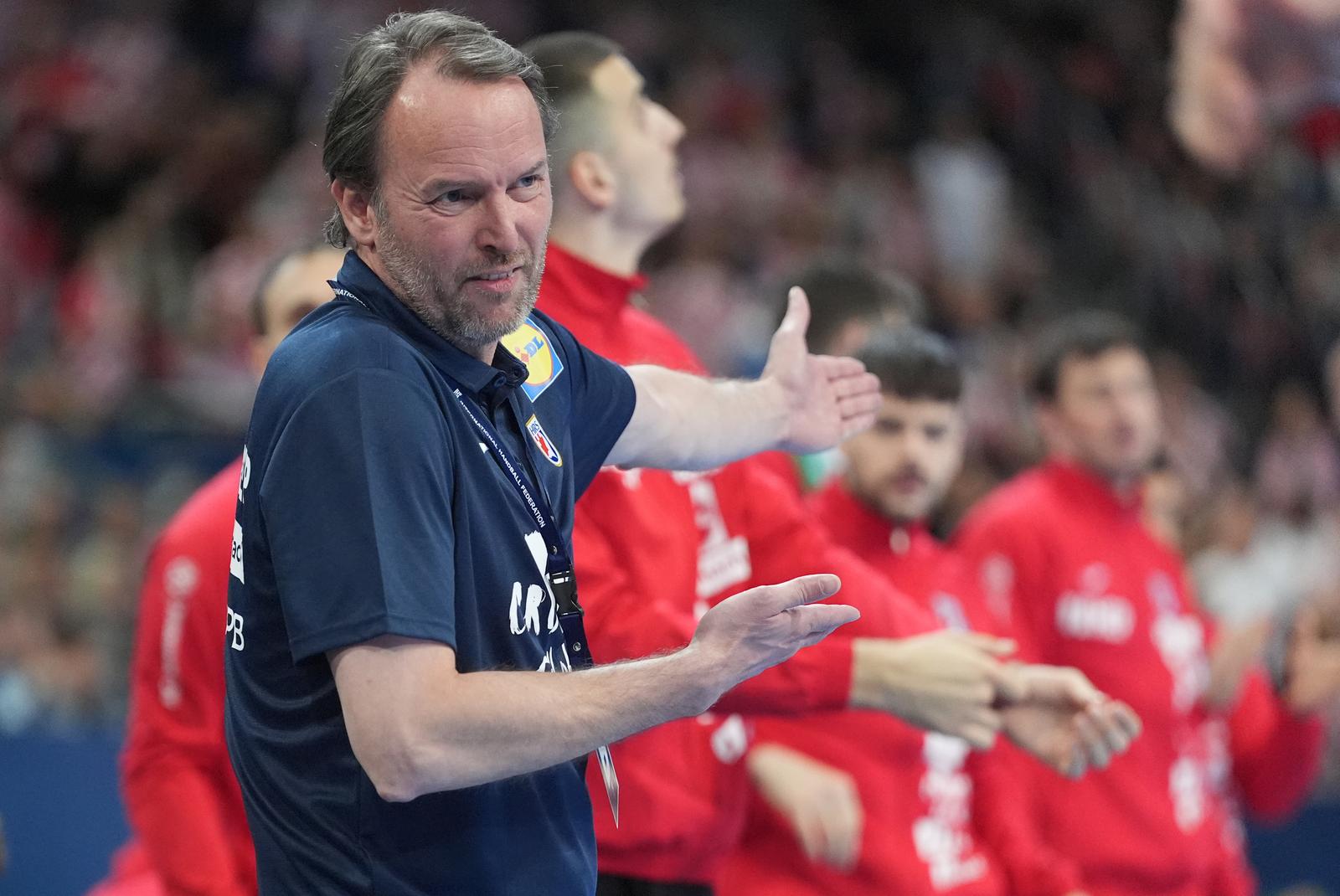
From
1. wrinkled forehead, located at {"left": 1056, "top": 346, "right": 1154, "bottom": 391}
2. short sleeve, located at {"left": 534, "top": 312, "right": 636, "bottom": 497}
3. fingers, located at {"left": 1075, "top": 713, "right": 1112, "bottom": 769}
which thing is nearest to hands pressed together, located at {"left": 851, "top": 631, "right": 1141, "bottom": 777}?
fingers, located at {"left": 1075, "top": 713, "right": 1112, "bottom": 769}

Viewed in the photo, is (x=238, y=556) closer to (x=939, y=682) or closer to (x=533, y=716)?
(x=533, y=716)

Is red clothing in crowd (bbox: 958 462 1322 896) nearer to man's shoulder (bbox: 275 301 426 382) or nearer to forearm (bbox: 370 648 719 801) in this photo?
forearm (bbox: 370 648 719 801)

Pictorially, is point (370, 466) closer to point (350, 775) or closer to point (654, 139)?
point (350, 775)

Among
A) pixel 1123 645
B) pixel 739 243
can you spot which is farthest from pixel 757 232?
pixel 1123 645

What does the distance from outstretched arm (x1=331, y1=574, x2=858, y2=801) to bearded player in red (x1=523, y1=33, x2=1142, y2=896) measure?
1.00 meters

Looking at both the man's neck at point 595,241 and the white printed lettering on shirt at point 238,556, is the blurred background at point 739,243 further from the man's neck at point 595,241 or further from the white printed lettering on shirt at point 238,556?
the white printed lettering on shirt at point 238,556

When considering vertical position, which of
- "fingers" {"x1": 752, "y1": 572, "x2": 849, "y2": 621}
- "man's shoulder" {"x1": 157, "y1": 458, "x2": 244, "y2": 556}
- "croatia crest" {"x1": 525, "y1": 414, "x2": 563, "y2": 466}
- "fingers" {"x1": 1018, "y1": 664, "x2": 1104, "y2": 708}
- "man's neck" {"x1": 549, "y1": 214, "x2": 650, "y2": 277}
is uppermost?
"man's neck" {"x1": 549, "y1": 214, "x2": 650, "y2": 277}

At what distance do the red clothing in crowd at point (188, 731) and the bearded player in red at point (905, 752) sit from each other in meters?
1.33

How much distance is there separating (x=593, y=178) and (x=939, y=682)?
1.42m

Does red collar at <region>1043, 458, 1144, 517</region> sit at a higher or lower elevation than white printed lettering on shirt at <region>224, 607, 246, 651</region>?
higher

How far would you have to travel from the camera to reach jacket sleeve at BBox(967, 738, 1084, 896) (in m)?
4.55

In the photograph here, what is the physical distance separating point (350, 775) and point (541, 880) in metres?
0.32

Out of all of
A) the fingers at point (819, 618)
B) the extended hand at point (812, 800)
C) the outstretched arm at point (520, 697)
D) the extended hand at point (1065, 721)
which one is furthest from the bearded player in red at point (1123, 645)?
the outstretched arm at point (520, 697)

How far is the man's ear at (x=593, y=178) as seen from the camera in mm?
3787
